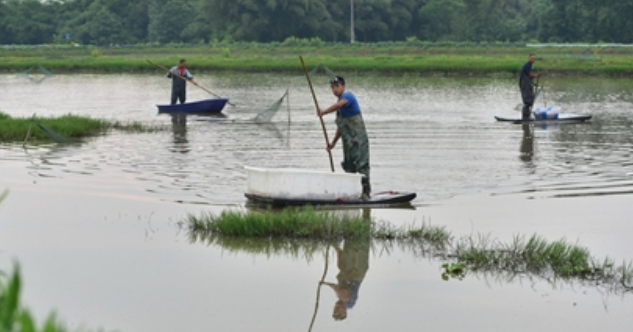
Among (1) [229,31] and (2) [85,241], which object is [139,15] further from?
(2) [85,241]

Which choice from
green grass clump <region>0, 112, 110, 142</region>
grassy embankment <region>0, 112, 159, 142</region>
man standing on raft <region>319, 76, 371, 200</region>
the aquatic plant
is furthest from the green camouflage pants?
green grass clump <region>0, 112, 110, 142</region>

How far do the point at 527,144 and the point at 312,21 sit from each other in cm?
5323

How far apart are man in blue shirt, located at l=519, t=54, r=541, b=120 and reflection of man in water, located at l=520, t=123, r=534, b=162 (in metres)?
0.35

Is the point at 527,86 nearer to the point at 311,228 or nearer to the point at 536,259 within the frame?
the point at 311,228

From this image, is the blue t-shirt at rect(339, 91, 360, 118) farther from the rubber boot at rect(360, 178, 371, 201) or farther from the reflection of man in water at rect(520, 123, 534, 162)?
the reflection of man in water at rect(520, 123, 534, 162)

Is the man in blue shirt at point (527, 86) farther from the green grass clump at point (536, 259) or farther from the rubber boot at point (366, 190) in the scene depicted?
the green grass clump at point (536, 259)

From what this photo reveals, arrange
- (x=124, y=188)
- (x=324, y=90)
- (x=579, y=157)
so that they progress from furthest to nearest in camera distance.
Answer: (x=324, y=90) < (x=579, y=157) < (x=124, y=188)

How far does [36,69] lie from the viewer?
46969mm

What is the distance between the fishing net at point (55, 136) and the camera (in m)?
16.8

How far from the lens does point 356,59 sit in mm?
47188

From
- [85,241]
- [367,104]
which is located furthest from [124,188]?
[367,104]

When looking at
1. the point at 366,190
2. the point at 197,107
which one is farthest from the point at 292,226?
the point at 197,107

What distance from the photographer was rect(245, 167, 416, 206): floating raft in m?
10.4

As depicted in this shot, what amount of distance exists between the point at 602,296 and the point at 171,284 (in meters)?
3.21
